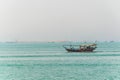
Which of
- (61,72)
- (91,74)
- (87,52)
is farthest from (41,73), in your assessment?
(87,52)

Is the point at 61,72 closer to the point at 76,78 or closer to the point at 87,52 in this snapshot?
the point at 76,78

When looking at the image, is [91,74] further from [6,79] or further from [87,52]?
[87,52]

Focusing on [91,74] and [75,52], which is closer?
[91,74]

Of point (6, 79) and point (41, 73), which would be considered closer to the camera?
point (6, 79)

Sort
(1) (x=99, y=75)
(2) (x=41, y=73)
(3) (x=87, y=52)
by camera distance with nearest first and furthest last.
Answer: (1) (x=99, y=75) < (2) (x=41, y=73) < (3) (x=87, y=52)

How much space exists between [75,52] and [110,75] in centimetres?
2866

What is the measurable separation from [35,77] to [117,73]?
5776 mm

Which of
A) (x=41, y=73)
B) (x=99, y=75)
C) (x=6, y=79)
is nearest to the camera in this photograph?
(x=6, y=79)

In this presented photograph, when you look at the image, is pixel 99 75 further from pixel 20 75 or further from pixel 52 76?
pixel 20 75

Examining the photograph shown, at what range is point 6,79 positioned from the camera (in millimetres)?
25453

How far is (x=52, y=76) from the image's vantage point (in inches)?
1061

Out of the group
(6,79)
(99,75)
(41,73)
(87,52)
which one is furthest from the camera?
(87,52)

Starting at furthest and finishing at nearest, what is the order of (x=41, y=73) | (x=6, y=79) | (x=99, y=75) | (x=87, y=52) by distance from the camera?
(x=87, y=52)
(x=41, y=73)
(x=99, y=75)
(x=6, y=79)

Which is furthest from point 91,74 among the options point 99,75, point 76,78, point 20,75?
point 20,75
